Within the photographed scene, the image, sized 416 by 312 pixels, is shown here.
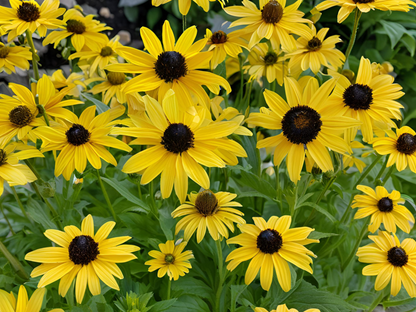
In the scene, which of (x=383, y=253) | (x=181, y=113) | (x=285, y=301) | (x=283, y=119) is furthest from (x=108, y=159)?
(x=383, y=253)

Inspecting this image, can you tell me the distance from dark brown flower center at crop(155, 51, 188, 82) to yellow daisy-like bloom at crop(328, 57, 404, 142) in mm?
250

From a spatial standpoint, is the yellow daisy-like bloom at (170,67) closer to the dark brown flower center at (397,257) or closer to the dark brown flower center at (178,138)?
the dark brown flower center at (178,138)

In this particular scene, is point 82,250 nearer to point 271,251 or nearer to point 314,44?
point 271,251

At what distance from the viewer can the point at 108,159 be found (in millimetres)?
623

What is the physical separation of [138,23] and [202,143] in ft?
6.13

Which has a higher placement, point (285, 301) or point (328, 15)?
point (328, 15)

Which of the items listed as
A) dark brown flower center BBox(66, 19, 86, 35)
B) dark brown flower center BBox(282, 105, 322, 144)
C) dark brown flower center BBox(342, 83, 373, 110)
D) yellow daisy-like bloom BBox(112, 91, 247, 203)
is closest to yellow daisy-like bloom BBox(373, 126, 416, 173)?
dark brown flower center BBox(342, 83, 373, 110)

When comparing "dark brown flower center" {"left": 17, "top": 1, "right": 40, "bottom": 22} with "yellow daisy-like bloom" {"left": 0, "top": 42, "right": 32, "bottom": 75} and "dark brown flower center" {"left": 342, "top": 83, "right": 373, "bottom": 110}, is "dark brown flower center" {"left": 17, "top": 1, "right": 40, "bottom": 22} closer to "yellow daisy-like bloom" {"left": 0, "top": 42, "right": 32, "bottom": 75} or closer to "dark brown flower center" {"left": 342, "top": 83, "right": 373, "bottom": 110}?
"yellow daisy-like bloom" {"left": 0, "top": 42, "right": 32, "bottom": 75}

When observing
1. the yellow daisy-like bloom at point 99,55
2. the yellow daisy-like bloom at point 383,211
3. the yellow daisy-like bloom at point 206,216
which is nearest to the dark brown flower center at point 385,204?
the yellow daisy-like bloom at point 383,211

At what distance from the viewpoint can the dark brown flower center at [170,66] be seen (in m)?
0.57

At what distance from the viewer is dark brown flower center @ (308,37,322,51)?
0.75 meters

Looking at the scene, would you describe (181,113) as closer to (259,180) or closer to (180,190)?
(180,190)

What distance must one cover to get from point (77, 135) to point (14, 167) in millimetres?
108

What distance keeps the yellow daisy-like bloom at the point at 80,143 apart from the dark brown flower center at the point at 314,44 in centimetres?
43
